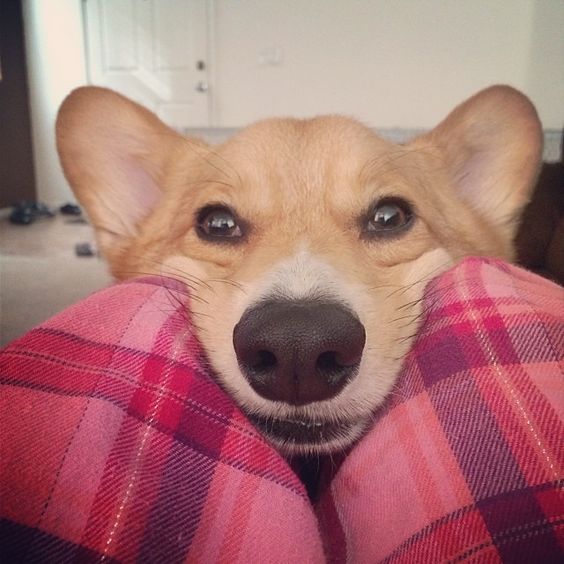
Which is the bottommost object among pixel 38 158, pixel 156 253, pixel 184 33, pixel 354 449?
pixel 38 158

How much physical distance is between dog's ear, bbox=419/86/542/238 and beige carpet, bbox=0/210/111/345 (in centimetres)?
147

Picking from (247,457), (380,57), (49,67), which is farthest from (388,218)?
(49,67)

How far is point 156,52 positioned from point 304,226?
749 cm

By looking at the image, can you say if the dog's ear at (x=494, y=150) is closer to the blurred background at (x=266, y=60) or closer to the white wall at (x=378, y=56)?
the blurred background at (x=266, y=60)

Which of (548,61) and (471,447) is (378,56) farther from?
(471,447)

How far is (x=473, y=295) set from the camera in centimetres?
85


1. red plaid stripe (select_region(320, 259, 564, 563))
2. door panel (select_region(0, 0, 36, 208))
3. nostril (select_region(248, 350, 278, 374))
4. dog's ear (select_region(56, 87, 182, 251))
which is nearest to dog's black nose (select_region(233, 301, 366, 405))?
nostril (select_region(248, 350, 278, 374))

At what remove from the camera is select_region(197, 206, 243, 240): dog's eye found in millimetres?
1364

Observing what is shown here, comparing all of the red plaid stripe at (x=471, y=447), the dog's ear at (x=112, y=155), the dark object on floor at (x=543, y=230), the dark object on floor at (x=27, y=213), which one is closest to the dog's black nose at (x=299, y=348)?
the red plaid stripe at (x=471, y=447)

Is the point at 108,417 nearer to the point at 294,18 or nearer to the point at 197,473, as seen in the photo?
the point at 197,473

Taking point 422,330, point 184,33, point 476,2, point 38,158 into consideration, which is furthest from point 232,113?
point 422,330

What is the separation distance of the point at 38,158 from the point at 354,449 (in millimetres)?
10073

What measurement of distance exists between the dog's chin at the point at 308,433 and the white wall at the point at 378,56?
Answer: 604cm

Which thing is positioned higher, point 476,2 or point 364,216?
point 476,2
